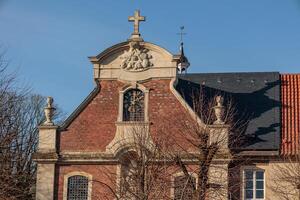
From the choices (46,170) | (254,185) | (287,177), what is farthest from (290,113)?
(46,170)

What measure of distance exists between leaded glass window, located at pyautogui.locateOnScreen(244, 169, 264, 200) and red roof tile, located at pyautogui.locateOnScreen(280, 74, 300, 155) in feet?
4.63

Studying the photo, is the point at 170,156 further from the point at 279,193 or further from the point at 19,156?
the point at 19,156

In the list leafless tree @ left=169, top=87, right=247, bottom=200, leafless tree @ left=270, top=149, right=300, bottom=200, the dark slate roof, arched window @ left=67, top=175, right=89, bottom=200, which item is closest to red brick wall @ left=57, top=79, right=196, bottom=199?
arched window @ left=67, top=175, right=89, bottom=200

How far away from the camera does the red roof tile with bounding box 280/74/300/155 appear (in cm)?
3522

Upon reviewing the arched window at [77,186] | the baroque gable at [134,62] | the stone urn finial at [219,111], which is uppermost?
the baroque gable at [134,62]

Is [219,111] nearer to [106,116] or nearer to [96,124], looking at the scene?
[106,116]

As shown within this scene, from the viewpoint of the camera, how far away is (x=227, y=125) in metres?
34.2

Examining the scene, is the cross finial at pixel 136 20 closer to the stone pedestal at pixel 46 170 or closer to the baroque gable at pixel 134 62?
the baroque gable at pixel 134 62

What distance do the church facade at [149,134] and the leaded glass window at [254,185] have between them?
1.6 inches

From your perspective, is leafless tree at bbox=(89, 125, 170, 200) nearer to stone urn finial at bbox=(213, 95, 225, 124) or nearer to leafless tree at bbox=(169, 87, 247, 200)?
leafless tree at bbox=(169, 87, 247, 200)

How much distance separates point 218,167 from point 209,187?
96.3 inches

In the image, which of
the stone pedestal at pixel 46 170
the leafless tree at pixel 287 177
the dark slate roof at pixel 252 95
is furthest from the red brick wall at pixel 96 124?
the leafless tree at pixel 287 177

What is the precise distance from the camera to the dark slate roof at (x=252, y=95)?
3572 cm

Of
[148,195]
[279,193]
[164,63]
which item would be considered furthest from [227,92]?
[148,195]
